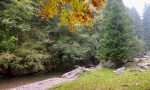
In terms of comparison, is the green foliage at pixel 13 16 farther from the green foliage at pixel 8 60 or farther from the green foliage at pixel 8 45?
the green foliage at pixel 8 60

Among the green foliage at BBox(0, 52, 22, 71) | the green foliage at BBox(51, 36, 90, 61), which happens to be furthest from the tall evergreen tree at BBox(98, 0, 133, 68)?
the green foliage at BBox(0, 52, 22, 71)

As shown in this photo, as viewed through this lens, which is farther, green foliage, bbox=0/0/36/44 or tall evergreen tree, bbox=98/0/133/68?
green foliage, bbox=0/0/36/44

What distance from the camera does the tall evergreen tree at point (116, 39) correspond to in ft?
67.7

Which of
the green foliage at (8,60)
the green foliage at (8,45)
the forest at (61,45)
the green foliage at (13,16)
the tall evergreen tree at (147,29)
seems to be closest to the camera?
the green foliage at (8,60)

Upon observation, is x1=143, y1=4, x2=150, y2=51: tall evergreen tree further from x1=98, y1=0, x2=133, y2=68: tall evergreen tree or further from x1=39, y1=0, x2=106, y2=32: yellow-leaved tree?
x1=39, y1=0, x2=106, y2=32: yellow-leaved tree

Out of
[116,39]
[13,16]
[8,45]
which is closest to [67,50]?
[13,16]

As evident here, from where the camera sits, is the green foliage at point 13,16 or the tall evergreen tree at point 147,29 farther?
the tall evergreen tree at point 147,29

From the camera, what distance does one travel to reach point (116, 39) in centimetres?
2070

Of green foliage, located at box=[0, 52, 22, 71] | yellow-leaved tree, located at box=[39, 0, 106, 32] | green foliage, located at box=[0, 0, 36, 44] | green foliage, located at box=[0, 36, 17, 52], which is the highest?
green foliage, located at box=[0, 0, 36, 44]

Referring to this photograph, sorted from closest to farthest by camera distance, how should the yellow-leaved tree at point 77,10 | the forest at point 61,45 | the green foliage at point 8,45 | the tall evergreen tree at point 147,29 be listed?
the yellow-leaved tree at point 77,10, the forest at point 61,45, the green foliage at point 8,45, the tall evergreen tree at point 147,29

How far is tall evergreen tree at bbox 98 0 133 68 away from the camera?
Result: 2062 centimetres

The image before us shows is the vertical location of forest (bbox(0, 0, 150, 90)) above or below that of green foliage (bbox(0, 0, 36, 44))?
below

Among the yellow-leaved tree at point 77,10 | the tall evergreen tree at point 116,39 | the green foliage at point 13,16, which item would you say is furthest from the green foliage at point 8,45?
the yellow-leaved tree at point 77,10

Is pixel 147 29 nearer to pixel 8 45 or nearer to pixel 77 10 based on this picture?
pixel 8 45
